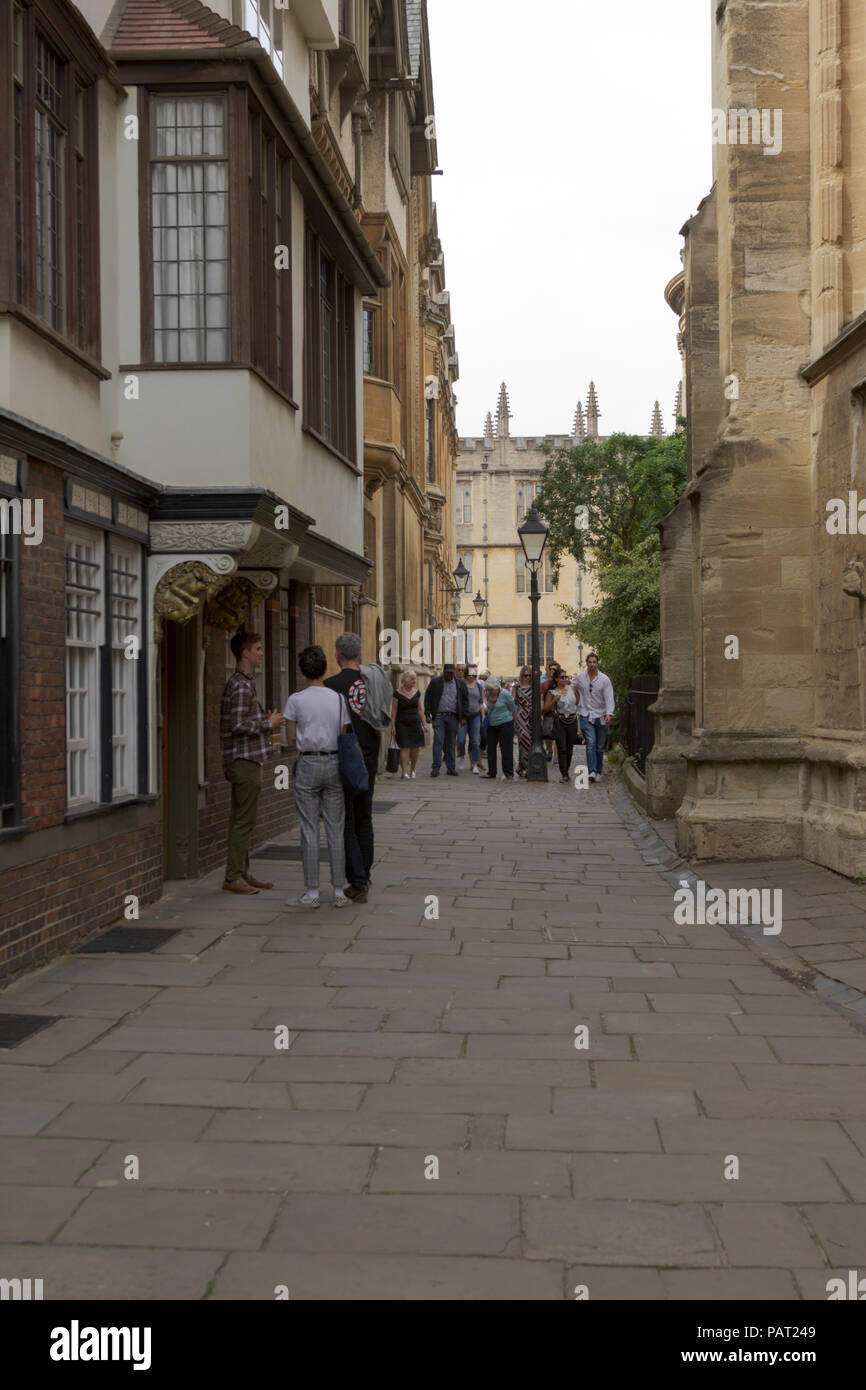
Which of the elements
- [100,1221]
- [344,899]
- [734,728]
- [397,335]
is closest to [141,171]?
[344,899]

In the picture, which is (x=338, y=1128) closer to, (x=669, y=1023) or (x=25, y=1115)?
(x=25, y=1115)

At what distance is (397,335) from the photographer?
28.3 metres

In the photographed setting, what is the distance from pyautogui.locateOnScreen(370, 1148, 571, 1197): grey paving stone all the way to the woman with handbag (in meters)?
20.1

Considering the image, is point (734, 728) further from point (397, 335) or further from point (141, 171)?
point (397, 335)

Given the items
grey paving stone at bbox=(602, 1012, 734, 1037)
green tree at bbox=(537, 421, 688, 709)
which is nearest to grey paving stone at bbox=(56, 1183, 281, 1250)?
grey paving stone at bbox=(602, 1012, 734, 1037)

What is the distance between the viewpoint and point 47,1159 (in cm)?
511

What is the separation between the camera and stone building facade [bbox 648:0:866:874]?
12898mm

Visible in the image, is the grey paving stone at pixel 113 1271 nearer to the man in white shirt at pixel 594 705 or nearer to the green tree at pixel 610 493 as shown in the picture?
the man in white shirt at pixel 594 705

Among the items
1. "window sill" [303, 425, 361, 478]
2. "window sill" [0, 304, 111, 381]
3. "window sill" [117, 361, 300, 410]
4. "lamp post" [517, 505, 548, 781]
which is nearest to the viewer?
"window sill" [0, 304, 111, 381]

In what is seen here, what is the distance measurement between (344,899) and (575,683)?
13767 millimetres

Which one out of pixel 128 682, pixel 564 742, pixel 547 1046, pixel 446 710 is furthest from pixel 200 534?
pixel 564 742

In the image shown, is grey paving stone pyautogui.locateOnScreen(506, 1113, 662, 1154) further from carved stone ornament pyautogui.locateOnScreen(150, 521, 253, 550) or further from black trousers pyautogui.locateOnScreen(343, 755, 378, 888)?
carved stone ornament pyautogui.locateOnScreen(150, 521, 253, 550)

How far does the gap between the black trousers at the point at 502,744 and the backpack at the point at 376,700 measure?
1267 cm

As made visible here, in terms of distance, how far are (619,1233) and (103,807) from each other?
5986 millimetres
